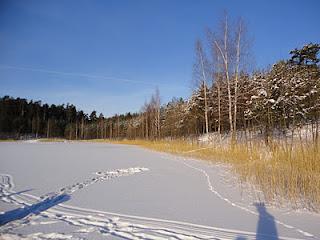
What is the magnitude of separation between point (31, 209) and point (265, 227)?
2684 mm

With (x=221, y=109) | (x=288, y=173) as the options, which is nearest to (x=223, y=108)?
(x=221, y=109)

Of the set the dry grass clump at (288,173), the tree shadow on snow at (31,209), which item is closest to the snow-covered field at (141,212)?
the tree shadow on snow at (31,209)

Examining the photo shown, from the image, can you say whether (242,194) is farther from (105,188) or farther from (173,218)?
(105,188)

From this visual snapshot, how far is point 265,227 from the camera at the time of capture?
300 centimetres

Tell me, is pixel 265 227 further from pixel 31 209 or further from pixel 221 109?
pixel 221 109

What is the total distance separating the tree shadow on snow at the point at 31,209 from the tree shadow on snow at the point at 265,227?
2.46 meters

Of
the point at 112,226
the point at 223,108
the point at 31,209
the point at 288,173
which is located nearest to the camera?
the point at 112,226

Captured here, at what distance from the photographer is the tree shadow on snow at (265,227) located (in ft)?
8.92

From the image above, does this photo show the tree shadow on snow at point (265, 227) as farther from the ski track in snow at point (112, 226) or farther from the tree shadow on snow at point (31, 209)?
the tree shadow on snow at point (31, 209)

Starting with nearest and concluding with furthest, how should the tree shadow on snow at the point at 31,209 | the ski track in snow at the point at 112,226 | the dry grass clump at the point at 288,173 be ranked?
the ski track in snow at the point at 112,226, the tree shadow on snow at the point at 31,209, the dry grass clump at the point at 288,173

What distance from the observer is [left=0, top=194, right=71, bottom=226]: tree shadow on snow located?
10.3ft

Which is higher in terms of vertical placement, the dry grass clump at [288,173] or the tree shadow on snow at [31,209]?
the dry grass clump at [288,173]

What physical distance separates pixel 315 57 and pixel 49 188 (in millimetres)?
19844

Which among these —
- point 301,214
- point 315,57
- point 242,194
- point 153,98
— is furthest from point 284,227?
point 153,98
